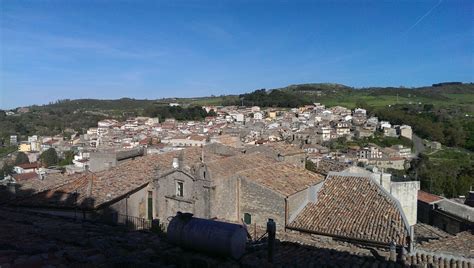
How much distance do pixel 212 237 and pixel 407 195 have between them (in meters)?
17.0

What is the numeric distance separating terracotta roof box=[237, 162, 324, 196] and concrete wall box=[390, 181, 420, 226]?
3.64 meters

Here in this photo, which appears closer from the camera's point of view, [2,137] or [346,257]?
[346,257]

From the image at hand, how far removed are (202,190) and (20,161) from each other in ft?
175

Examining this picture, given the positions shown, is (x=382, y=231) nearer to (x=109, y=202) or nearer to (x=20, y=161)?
(x=109, y=202)

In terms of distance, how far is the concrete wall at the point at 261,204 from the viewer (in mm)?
16438

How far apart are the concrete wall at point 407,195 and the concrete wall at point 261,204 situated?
6563 mm

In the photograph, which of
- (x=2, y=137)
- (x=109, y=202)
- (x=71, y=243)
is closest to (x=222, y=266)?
(x=71, y=243)

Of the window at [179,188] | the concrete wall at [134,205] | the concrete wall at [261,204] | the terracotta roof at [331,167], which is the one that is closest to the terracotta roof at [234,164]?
the concrete wall at [261,204]

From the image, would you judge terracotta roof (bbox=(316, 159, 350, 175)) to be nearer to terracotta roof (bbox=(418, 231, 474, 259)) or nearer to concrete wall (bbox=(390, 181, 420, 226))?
concrete wall (bbox=(390, 181, 420, 226))

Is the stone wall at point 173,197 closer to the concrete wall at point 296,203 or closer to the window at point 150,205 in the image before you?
the window at point 150,205

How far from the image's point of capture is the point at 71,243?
6.26m

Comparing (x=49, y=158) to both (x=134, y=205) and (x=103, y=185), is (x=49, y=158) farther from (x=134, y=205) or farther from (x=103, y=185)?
(x=134, y=205)

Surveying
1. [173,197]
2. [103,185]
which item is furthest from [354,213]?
[103,185]

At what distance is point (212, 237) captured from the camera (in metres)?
5.61
